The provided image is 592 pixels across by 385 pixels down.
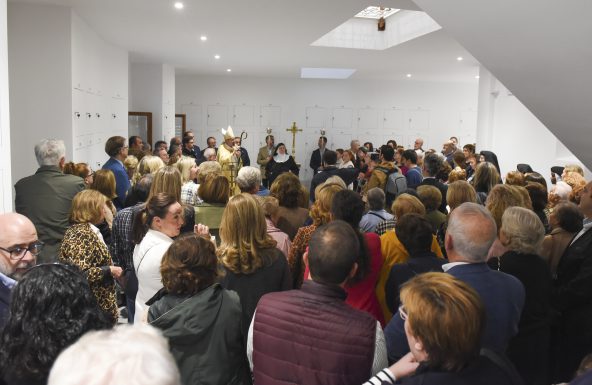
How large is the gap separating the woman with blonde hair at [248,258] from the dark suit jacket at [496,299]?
0.86 m

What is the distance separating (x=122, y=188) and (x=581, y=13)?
4.77 metres

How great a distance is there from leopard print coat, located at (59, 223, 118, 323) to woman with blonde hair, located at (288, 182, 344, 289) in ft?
3.93

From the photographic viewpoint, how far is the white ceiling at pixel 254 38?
7195 mm

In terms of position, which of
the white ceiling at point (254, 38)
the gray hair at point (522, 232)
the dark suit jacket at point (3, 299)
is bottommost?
the dark suit jacket at point (3, 299)

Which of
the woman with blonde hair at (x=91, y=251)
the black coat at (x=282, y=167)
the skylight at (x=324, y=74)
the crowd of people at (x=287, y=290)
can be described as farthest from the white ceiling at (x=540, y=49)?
the skylight at (x=324, y=74)

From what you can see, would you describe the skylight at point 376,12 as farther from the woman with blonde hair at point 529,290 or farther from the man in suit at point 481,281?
the man in suit at point 481,281

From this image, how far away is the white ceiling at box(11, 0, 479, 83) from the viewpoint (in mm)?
7195

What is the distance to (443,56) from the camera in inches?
450

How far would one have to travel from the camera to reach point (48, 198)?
4430 mm

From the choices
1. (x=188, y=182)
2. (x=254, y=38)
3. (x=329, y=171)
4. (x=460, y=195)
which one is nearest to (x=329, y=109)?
(x=254, y=38)

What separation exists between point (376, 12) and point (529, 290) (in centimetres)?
815

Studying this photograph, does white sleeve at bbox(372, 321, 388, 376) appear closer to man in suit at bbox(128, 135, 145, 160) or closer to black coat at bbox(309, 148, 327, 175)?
man in suit at bbox(128, 135, 145, 160)

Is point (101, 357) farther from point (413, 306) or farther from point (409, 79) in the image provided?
→ point (409, 79)

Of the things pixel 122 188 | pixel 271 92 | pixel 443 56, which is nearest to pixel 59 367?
pixel 122 188
